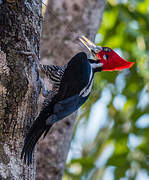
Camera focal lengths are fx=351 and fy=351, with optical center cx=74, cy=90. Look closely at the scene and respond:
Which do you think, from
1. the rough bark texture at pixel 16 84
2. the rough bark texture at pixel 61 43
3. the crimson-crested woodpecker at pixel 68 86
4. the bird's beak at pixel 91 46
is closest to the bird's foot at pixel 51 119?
the crimson-crested woodpecker at pixel 68 86

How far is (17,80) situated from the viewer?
7.64ft

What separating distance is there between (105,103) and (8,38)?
2667 millimetres

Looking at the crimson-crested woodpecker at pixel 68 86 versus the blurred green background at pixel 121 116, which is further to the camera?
the blurred green background at pixel 121 116

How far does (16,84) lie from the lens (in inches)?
91.3

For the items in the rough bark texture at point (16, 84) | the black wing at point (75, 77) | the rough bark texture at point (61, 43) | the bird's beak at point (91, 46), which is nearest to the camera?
the rough bark texture at point (16, 84)

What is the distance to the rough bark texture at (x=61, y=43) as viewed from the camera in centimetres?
346

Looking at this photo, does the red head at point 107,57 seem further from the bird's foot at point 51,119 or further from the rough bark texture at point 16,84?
the bird's foot at point 51,119

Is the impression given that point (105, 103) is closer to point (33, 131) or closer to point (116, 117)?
point (116, 117)

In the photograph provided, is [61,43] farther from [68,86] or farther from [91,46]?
[68,86]

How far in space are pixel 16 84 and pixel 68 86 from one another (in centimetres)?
40

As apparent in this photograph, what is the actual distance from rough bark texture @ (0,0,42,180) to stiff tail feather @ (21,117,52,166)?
5 centimetres

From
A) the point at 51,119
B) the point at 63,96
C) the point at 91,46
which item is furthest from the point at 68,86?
the point at 91,46

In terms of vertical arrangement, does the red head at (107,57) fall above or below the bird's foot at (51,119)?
above

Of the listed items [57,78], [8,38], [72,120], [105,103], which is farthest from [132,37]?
[8,38]
